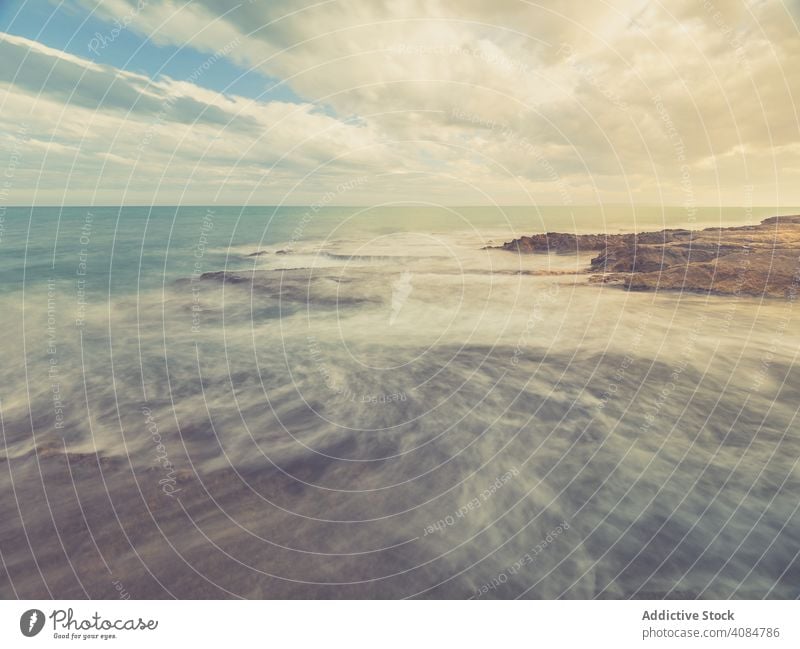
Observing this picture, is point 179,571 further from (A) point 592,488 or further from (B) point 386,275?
(B) point 386,275

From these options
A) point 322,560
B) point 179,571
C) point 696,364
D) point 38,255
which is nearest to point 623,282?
point 696,364

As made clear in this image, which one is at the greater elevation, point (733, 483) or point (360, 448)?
point (360, 448)
